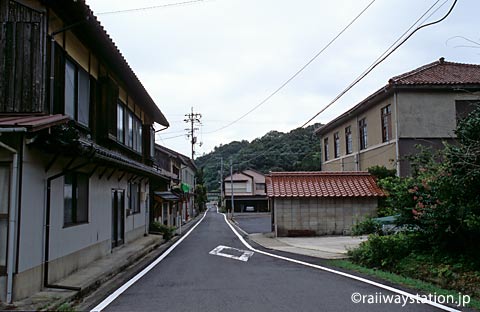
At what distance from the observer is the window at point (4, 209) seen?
688 centimetres

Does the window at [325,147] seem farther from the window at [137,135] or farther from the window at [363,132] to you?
the window at [137,135]

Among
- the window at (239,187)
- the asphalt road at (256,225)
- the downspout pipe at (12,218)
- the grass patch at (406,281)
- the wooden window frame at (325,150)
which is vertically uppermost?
the wooden window frame at (325,150)

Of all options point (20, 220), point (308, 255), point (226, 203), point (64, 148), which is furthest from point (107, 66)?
point (226, 203)

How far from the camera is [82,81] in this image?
11281mm

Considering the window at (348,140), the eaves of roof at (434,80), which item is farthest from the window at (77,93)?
the window at (348,140)

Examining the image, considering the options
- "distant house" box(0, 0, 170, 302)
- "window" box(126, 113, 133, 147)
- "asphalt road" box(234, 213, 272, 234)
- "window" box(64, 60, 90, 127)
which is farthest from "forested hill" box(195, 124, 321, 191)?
"window" box(64, 60, 90, 127)

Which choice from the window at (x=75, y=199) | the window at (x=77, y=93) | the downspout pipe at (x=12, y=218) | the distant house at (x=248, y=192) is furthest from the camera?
the distant house at (x=248, y=192)

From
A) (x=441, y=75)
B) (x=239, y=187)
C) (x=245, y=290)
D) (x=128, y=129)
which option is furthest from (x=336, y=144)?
(x=239, y=187)

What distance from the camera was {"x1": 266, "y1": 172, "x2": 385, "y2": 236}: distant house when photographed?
21969 mm

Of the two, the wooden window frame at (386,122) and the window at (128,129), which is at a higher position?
the wooden window frame at (386,122)

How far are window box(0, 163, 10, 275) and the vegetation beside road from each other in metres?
7.40

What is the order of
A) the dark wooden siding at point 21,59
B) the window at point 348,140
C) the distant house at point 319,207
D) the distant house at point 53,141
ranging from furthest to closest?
the window at point 348,140 → the distant house at point 319,207 → the dark wooden siding at point 21,59 → the distant house at point 53,141

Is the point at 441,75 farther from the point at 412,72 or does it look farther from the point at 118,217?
the point at 118,217

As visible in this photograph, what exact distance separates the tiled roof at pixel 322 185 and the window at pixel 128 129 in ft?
23.0
